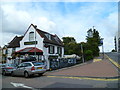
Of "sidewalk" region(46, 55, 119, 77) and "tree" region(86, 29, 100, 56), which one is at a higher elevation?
"tree" region(86, 29, 100, 56)

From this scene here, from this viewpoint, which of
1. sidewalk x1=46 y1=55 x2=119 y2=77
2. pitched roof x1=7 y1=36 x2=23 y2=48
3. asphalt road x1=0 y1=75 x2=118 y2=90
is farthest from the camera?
pitched roof x1=7 y1=36 x2=23 y2=48

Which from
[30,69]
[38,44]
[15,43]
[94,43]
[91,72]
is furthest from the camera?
[94,43]

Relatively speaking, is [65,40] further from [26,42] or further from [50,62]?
[50,62]

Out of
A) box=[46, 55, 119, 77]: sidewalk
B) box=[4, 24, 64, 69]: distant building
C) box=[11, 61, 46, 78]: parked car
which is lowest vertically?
box=[46, 55, 119, 77]: sidewalk

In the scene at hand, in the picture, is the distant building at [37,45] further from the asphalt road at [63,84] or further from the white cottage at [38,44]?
the asphalt road at [63,84]

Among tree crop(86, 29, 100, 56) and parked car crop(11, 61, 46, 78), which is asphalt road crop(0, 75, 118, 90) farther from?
tree crop(86, 29, 100, 56)

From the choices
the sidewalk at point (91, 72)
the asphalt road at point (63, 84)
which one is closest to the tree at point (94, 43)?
the sidewalk at point (91, 72)

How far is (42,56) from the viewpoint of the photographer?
25688 millimetres

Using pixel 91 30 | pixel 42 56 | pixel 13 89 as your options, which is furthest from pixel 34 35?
pixel 91 30

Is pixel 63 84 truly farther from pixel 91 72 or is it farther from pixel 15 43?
pixel 15 43

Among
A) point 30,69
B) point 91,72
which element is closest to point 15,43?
point 30,69

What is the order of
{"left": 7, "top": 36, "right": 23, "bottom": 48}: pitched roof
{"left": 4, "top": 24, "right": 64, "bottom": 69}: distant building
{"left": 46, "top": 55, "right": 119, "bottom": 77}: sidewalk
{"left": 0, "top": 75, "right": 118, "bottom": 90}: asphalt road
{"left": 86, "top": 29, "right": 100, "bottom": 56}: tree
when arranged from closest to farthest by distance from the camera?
1. {"left": 0, "top": 75, "right": 118, "bottom": 90}: asphalt road
2. {"left": 46, "top": 55, "right": 119, "bottom": 77}: sidewalk
3. {"left": 4, "top": 24, "right": 64, "bottom": 69}: distant building
4. {"left": 7, "top": 36, "right": 23, "bottom": 48}: pitched roof
5. {"left": 86, "top": 29, "right": 100, "bottom": 56}: tree

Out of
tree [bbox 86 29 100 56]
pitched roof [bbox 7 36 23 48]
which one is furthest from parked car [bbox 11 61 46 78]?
tree [bbox 86 29 100 56]

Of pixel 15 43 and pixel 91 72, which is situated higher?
pixel 15 43
